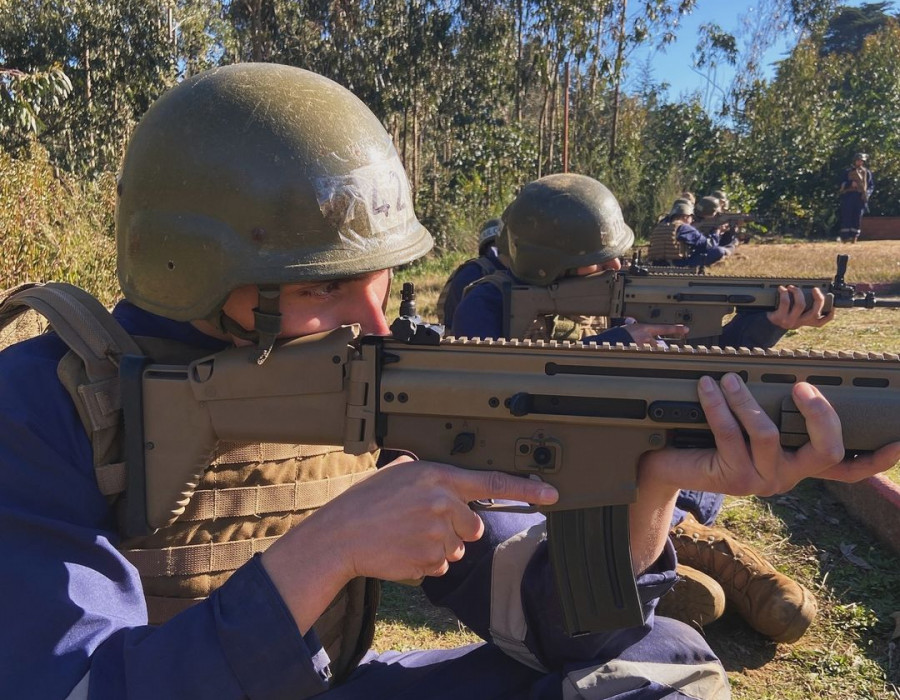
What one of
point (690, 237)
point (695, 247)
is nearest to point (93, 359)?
point (690, 237)

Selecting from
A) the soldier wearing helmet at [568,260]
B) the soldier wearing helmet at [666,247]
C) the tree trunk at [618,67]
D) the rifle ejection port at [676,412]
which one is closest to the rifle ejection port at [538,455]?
→ the rifle ejection port at [676,412]

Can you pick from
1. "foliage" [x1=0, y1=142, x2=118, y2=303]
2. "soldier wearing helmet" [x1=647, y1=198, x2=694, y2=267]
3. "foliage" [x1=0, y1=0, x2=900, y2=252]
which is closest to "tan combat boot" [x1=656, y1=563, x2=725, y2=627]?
"foliage" [x1=0, y1=142, x2=118, y2=303]

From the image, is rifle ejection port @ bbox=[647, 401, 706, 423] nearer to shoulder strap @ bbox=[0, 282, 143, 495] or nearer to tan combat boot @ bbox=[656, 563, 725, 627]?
shoulder strap @ bbox=[0, 282, 143, 495]

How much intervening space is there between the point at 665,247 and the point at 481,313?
7.58 meters

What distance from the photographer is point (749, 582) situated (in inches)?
144

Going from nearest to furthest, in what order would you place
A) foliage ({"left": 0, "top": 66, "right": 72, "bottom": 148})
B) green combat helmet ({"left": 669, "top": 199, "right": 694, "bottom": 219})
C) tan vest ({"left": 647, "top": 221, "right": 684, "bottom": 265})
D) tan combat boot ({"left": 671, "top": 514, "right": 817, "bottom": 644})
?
tan combat boot ({"left": 671, "top": 514, "right": 817, "bottom": 644})
foliage ({"left": 0, "top": 66, "right": 72, "bottom": 148})
tan vest ({"left": 647, "top": 221, "right": 684, "bottom": 265})
green combat helmet ({"left": 669, "top": 199, "right": 694, "bottom": 219})

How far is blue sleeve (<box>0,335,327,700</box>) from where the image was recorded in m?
1.40

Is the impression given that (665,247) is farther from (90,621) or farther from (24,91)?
(90,621)

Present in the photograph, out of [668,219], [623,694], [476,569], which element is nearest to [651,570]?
[623,694]

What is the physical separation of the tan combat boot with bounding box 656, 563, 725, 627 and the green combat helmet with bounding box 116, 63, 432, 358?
241cm

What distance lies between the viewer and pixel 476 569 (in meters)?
2.05

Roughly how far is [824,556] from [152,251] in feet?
12.8

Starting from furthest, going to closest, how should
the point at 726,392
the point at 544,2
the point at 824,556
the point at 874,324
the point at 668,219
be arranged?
the point at 544,2 < the point at 668,219 < the point at 874,324 < the point at 824,556 < the point at 726,392

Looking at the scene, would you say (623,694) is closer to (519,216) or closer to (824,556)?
(824,556)
